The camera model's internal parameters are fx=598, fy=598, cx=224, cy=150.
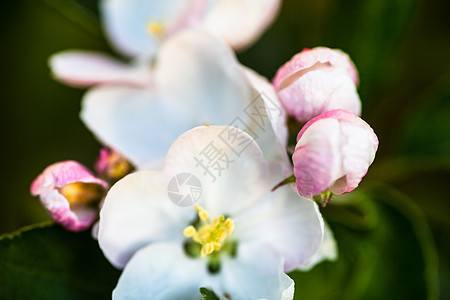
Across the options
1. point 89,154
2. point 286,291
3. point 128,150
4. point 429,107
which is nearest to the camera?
point 286,291

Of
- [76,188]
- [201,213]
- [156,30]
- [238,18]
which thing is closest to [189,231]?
[201,213]

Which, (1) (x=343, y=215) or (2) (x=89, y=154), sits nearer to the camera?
(1) (x=343, y=215)

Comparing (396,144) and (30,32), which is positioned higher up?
(30,32)

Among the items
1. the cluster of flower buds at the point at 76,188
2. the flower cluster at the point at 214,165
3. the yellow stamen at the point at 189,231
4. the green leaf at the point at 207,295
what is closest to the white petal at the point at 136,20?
the flower cluster at the point at 214,165

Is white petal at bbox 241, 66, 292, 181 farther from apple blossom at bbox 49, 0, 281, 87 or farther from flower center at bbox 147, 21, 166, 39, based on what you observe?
flower center at bbox 147, 21, 166, 39

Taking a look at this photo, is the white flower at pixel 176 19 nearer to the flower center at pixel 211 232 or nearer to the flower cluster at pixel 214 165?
the flower cluster at pixel 214 165

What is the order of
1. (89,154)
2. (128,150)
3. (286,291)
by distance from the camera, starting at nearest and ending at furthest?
(286,291)
(128,150)
(89,154)

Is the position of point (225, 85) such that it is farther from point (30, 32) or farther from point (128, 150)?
point (30, 32)

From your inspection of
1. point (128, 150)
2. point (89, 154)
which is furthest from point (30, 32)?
point (128, 150)
